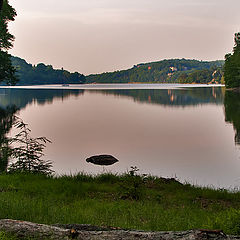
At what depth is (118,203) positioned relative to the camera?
9.52 meters

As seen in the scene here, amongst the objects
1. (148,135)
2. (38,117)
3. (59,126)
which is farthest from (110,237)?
(38,117)

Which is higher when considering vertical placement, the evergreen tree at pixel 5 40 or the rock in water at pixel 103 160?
the evergreen tree at pixel 5 40

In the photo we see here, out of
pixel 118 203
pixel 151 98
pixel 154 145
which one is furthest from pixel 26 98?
pixel 118 203

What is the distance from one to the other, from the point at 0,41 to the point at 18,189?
131 feet

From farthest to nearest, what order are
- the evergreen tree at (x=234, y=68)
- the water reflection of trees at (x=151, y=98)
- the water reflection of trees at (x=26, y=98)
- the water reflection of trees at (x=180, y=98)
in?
the evergreen tree at (x=234, y=68) < the water reflection of trees at (x=180, y=98) < the water reflection of trees at (x=151, y=98) < the water reflection of trees at (x=26, y=98)

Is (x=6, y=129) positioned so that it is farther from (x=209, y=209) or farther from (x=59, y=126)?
(x=209, y=209)

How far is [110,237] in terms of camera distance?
168 inches

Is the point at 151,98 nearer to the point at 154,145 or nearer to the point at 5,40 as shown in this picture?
the point at 5,40

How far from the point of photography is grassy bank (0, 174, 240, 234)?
6.81m

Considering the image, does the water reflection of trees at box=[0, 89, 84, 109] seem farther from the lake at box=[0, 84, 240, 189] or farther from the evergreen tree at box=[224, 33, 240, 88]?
the evergreen tree at box=[224, 33, 240, 88]

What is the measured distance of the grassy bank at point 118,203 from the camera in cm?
681

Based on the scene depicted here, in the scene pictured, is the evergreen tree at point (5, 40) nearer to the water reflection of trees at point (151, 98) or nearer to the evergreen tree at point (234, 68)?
the water reflection of trees at point (151, 98)

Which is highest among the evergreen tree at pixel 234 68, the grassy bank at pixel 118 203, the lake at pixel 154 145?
the evergreen tree at pixel 234 68

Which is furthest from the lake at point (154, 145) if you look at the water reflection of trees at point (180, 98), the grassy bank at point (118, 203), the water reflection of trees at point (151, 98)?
the water reflection of trees at point (180, 98)
